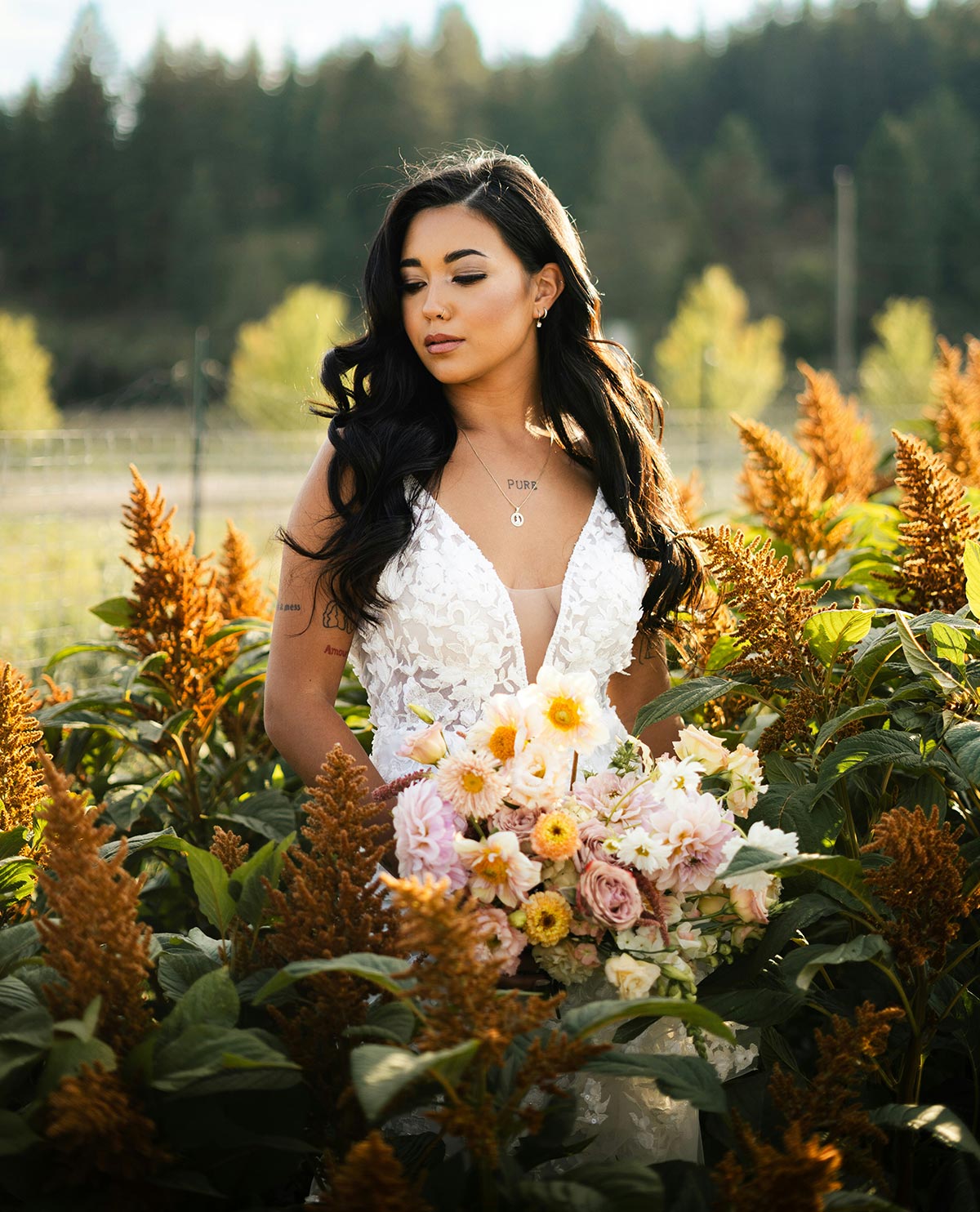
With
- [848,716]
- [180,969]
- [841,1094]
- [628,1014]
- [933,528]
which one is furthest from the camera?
[933,528]

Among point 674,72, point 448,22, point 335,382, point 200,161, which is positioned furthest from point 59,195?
point 335,382

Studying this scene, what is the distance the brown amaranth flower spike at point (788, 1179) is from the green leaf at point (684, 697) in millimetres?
615

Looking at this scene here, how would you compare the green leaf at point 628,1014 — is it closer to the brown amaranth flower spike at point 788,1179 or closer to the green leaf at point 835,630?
the brown amaranth flower spike at point 788,1179

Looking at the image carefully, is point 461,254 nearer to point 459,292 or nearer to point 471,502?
point 459,292

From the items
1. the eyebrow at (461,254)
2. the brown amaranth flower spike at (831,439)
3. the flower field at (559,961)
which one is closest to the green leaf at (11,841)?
the flower field at (559,961)

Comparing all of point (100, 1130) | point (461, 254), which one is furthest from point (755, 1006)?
point (461, 254)

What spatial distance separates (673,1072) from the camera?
1.10 m

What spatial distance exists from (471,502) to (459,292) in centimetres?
37

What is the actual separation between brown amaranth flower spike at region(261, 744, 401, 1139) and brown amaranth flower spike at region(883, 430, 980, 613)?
3.47ft

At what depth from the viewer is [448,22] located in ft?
255

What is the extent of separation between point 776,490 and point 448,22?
84.2 metres

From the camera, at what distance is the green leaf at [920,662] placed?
1.49 metres

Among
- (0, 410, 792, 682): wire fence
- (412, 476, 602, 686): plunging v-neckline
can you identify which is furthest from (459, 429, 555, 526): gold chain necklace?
(0, 410, 792, 682): wire fence

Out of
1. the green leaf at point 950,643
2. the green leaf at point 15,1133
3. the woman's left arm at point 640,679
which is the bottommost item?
the green leaf at point 15,1133
